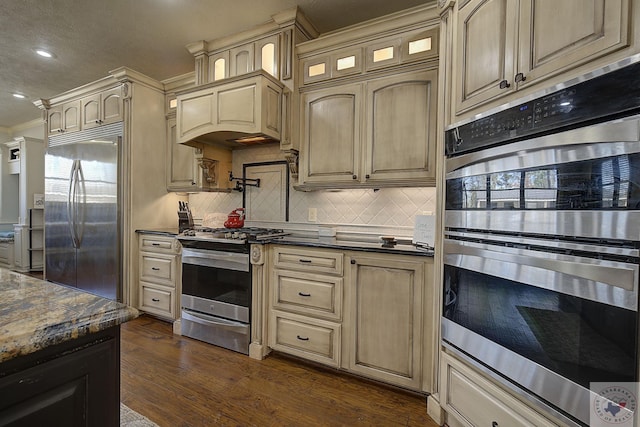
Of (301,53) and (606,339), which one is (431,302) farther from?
(301,53)

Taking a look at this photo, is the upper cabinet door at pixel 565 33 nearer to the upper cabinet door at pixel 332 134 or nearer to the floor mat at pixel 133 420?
the upper cabinet door at pixel 332 134

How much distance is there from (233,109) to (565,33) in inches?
85.3

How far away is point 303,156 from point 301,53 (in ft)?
2.86

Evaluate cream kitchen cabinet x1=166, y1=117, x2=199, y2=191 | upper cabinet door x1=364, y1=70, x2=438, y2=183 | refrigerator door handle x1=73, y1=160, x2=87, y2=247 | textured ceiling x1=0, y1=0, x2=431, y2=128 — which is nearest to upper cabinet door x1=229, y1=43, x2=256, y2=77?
textured ceiling x1=0, y1=0, x2=431, y2=128

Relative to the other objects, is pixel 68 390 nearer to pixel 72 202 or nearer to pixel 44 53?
pixel 72 202

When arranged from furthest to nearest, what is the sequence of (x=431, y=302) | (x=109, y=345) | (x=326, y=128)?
(x=326, y=128)
(x=431, y=302)
(x=109, y=345)

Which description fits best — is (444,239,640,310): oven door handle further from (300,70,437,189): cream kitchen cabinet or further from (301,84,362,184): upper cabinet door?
(301,84,362,184): upper cabinet door

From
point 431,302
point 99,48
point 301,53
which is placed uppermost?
point 99,48

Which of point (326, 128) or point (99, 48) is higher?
point (99, 48)

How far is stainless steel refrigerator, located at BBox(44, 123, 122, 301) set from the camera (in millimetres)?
3119

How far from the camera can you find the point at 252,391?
1.88 meters

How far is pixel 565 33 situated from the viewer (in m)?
1.03

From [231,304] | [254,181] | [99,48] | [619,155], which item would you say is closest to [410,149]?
[619,155]

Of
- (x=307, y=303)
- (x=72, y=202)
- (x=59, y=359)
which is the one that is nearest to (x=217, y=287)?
(x=307, y=303)
